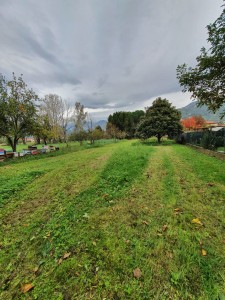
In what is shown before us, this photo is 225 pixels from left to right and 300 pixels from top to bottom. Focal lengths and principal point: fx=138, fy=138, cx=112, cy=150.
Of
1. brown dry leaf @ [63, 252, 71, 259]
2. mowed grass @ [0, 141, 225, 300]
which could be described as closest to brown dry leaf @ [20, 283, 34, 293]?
mowed grass @ [0, 141, 225, 300]

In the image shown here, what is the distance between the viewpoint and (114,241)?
7.22 ft

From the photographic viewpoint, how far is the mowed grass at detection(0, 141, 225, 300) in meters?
1.59

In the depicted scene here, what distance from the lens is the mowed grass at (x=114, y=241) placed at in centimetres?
159

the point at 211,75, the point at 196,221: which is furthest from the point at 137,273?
the point at 211,75

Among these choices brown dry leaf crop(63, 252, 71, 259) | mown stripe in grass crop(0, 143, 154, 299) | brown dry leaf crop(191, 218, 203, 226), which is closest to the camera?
mown stripe in grass crop(0, 143, 154, 299)

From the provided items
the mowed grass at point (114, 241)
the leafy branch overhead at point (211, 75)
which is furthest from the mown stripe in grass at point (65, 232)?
the leafy branch overhead at point (211, 75)

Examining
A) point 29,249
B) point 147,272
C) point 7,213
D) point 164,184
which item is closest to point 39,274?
point 29,249

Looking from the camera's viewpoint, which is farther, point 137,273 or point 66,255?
point 66,255

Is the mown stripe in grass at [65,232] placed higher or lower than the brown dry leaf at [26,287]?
higher

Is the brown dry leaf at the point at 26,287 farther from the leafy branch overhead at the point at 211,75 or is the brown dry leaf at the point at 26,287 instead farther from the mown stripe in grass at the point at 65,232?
→ the leafy branch overhead at the point at 211,75

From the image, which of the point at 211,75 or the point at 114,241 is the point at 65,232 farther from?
the point at 211,75

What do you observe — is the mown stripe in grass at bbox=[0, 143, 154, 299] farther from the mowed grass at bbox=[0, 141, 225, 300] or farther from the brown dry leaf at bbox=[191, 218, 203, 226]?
the brown dry leaf at bbox=[191, 218, 203, 226]

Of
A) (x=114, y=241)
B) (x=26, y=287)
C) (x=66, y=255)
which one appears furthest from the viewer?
(x=114, y=241)

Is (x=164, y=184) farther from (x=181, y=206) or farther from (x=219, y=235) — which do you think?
(x=219, y=235)
